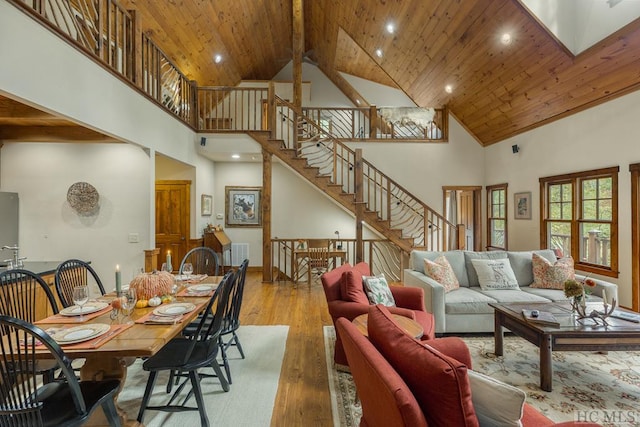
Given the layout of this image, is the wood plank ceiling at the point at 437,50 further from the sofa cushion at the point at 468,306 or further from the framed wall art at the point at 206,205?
the sofa cushion at the point at 468,306

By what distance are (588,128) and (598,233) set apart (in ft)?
5.19

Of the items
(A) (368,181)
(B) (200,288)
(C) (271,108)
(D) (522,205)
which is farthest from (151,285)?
(D) (522,205)

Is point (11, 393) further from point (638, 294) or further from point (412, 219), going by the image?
point (412, 219)

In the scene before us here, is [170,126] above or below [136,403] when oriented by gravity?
above

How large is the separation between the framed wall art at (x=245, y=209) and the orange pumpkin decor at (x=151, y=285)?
17.8ft

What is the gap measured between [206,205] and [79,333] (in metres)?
5.42

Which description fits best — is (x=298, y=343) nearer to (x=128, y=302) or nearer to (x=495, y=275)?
(x=128, y=302)

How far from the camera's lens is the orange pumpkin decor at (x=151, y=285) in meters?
2.39

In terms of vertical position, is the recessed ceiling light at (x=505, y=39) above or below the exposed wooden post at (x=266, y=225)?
above

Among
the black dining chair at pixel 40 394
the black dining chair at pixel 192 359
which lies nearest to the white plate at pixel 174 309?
the black dining chair at pixel 192 359

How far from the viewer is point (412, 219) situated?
7406 millimetres

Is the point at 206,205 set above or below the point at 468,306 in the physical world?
above

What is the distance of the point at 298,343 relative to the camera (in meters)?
3.39

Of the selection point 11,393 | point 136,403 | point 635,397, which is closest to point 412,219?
point 635,397
